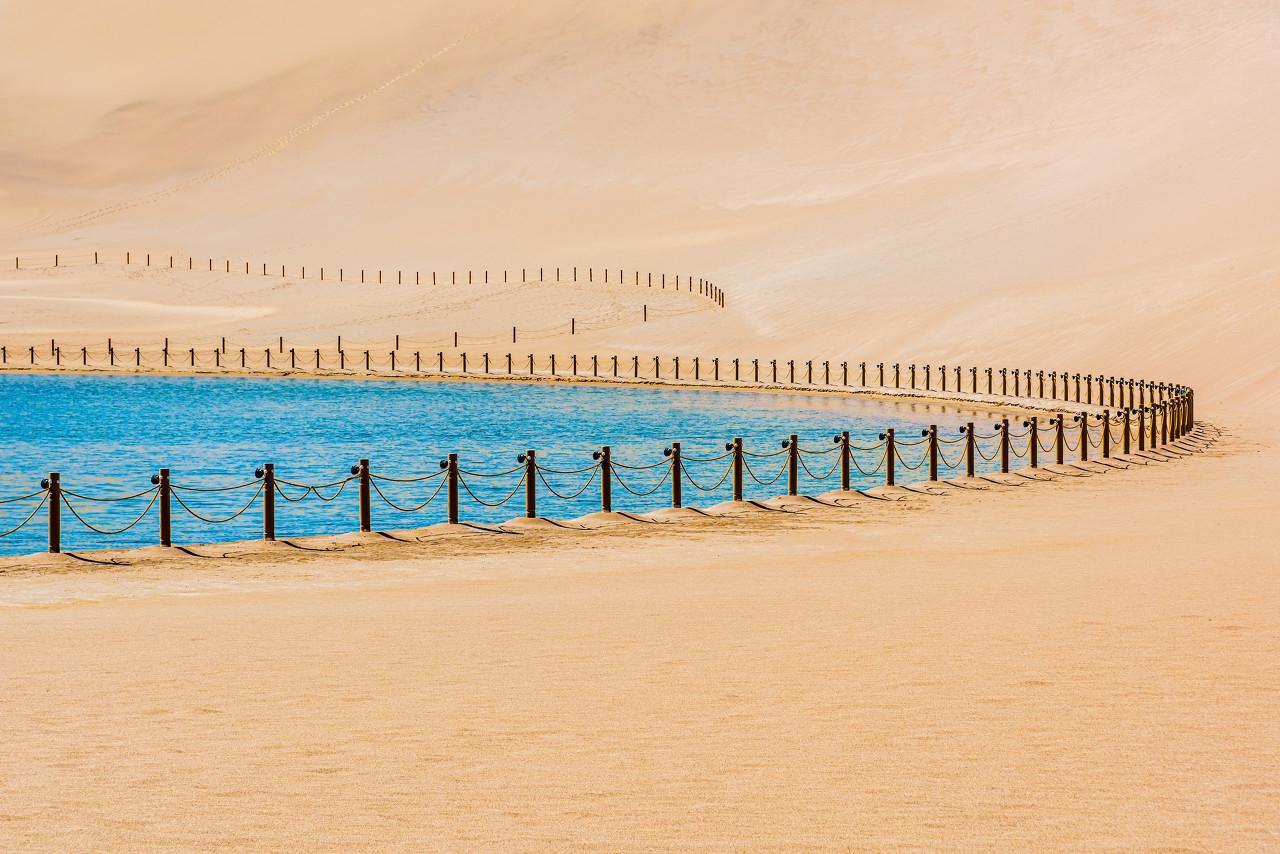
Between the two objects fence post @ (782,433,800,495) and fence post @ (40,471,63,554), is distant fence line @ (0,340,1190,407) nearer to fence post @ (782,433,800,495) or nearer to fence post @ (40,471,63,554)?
fence post @ (782,433,800,495)

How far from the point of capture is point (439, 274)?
11219 cm

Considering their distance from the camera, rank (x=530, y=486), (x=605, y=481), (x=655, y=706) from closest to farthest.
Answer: (x=655, y=706) < (x=530, y=486) < (x=605, y=481)

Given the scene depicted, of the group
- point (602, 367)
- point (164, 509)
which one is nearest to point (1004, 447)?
point (164, 509)

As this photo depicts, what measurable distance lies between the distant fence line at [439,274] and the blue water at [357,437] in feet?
105

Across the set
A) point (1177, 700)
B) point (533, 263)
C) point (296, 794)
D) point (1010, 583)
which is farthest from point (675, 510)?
point (533, 263)

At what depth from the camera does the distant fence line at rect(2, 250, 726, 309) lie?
297 ft

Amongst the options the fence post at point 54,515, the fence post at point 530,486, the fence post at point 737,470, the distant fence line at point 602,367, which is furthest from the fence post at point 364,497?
the distant fence line at point 602,367

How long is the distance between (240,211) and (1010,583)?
153 meters

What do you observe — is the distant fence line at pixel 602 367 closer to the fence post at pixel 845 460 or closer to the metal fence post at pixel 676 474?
the fence post at pixel 845 460

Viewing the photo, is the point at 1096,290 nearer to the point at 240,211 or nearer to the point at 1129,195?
the point at 1129,195

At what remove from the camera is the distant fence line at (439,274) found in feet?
297

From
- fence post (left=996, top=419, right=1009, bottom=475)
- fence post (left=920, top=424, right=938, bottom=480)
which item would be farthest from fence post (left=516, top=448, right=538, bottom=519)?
fence post (left=996, top=419, right=1009, bottom=475)

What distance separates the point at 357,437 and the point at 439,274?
76603mm

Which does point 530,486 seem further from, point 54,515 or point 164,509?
point 54,515
